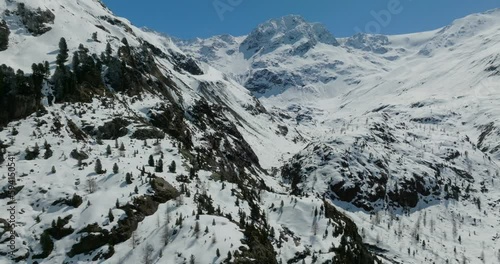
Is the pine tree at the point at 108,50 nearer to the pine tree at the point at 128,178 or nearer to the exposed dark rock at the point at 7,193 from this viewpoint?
the pine tree at the point at 128,178

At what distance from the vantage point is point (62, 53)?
146 meters

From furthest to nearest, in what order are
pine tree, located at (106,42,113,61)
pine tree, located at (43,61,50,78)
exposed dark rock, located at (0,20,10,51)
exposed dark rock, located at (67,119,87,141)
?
1. pine tree, located at (106,42,113,61)
2. exposed dark rock, located at (0,20,10,51)
3. pine tree, located at (43,61,50,78)
4. exposed dark rock, located at (67,119,87,141)

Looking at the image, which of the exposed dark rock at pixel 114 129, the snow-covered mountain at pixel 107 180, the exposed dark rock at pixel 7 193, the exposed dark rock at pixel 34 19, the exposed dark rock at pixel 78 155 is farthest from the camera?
the exposed dark rock at pixel 34 19

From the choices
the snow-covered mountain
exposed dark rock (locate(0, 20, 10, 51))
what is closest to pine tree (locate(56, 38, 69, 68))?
the snow-covered mountain

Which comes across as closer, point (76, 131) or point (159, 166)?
point (159, 166)

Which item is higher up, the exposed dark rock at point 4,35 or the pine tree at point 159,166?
the exposed dark rock at point 4,35

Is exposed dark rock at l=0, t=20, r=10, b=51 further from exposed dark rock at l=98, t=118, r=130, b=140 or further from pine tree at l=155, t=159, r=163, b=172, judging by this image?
pine tree at l=155, t=159, r=163, b=172

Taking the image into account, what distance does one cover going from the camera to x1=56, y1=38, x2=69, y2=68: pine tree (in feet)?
467

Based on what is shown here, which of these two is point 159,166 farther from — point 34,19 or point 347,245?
point 34,19

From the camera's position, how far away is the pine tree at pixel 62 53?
467ft

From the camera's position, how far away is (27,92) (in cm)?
12506

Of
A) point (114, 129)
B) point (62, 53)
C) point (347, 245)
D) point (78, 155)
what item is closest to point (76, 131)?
point (114, 129)

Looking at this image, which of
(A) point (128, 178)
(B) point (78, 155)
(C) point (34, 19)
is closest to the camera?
(A) point (128, 178)

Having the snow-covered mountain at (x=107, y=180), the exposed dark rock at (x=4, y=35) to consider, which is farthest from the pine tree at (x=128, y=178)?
the exposed dark rock at (x=4, y=35)
